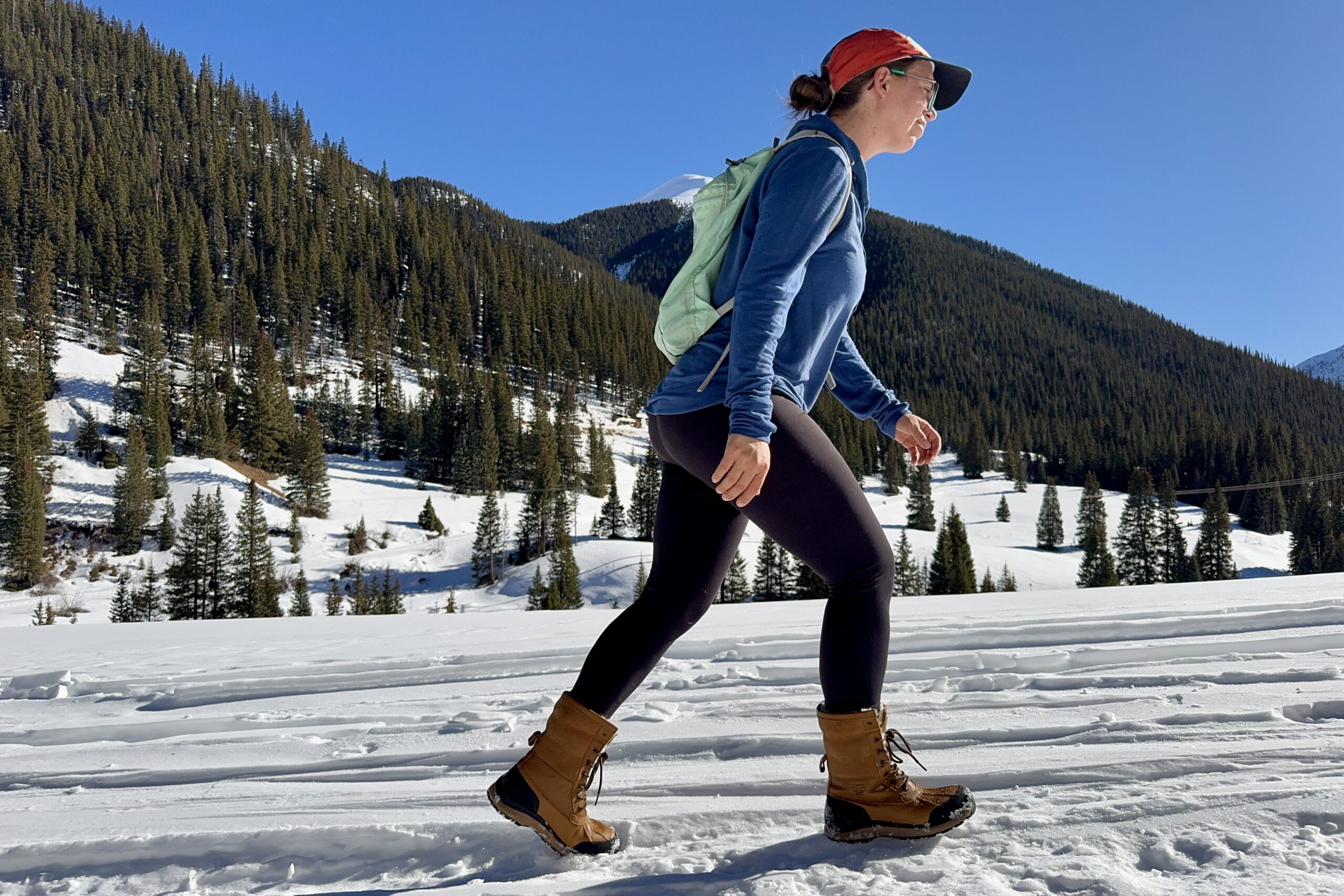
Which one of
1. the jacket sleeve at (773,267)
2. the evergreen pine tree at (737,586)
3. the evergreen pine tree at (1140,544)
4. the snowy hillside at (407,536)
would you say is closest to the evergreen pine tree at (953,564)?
the snowy hillside at (407,536)

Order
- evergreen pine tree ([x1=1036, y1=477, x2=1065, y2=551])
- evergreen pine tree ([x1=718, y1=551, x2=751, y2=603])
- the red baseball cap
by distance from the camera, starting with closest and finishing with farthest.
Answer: the red baseball cap < evergreen pine tree ([x1=718, y1=551, x2=751, y2=603]) < evergreen pine tree ([x1=1036, y1=477, x2=1065, y2=551])

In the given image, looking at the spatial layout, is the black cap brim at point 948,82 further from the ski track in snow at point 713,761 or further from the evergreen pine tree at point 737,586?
the evergreen pine tree at point 737,586

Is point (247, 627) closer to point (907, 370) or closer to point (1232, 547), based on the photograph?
point (1232, 547)

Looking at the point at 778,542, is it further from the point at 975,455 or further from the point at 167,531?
the point at 975,455

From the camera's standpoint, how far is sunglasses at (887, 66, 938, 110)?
1507 mm

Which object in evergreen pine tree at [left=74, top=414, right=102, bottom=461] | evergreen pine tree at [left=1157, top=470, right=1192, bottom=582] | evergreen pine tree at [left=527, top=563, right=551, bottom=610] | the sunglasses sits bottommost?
evergreen pine tree at [left=527, top=563, right=551, bottom=610]

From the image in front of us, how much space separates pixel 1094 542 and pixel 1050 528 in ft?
38.7

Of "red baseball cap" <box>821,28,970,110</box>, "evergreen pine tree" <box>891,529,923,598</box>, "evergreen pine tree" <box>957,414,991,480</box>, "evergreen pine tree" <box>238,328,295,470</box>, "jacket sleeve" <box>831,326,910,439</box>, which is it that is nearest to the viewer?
"red baseball cap" <box>821,28,970,110</box>

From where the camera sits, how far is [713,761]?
2010 mm

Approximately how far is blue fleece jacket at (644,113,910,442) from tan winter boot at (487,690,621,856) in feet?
2.02

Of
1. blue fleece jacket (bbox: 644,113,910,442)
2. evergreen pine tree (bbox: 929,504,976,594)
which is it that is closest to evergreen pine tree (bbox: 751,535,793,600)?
evergreen pine tree (bbox: 929,504,976,594)

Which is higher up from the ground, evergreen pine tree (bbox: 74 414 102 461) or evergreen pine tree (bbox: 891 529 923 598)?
evergreen pine tree (bbox: 74 414 102 461)

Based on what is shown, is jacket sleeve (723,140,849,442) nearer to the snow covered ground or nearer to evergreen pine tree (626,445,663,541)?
the snow covered ground

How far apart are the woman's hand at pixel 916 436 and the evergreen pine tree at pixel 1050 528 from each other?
2645 inches
